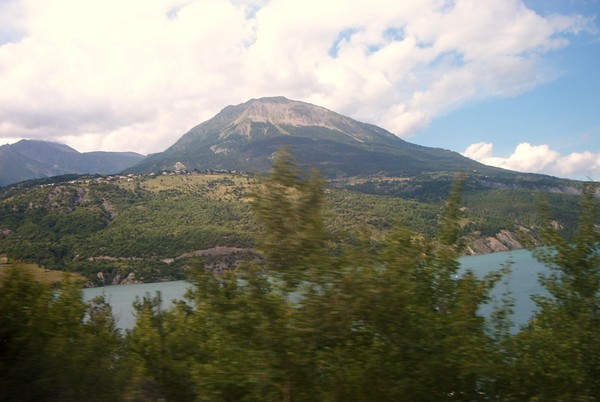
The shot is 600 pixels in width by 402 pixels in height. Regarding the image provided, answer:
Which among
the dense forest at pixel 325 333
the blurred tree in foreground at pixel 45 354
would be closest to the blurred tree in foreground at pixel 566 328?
the dense forest at pixel 325 333


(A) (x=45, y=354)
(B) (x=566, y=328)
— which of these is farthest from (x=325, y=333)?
(B) (x=566, y=328)

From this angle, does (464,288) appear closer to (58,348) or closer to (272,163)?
(272,163)

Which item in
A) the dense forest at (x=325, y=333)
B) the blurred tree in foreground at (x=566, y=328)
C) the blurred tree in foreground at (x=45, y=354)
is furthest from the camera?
the blurred tree in foreground at (x=566, y=328)

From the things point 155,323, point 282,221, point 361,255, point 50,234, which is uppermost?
point 282,221

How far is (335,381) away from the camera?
321 inches

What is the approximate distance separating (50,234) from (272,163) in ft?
665

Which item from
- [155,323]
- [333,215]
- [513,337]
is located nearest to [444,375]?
[513,337]

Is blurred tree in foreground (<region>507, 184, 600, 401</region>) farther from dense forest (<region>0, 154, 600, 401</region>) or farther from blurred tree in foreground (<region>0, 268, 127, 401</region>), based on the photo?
blurred tree in foreground (<region>0, 268, 127, 401</region>)

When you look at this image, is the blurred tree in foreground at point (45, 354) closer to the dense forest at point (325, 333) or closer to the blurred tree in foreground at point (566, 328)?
the dense forest at point (325, 333)

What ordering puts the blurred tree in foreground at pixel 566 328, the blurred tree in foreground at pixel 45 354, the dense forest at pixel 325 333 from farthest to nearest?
the blurred tree in foreground at pixel 566 328, the blurred tree in foreground at pixel 45 354, the dense forest at pixel 325 333

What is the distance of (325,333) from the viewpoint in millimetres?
7820

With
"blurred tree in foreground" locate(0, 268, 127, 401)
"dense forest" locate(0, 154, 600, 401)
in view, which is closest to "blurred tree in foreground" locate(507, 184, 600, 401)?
"dense forest" locate(0, 154, 600, 401)

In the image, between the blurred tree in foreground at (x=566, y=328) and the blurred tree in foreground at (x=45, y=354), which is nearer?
the blurred tree in foreground at (x=45, y=354)

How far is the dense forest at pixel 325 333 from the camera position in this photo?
26.1ft
